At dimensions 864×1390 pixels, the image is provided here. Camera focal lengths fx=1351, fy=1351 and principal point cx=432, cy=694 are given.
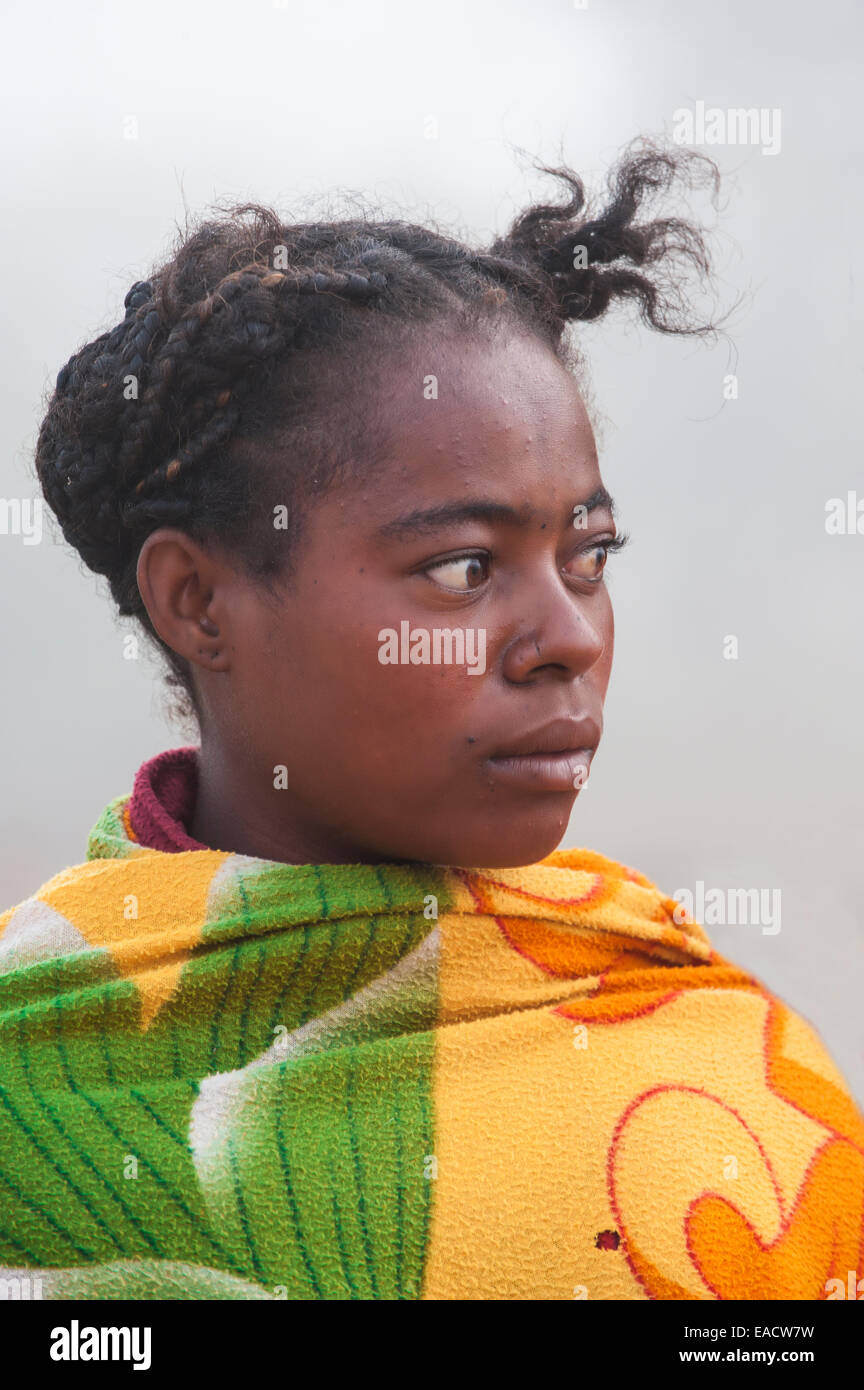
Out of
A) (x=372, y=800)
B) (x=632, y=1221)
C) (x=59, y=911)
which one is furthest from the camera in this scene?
(x=59, y=911)

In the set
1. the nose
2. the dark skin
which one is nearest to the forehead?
the dark skin

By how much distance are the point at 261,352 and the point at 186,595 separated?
0.31 metres

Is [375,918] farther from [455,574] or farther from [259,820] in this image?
[455,574]

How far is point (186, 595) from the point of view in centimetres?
165

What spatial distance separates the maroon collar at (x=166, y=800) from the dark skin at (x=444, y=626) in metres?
0.21

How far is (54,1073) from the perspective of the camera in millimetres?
1535

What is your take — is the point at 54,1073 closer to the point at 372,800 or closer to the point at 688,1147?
the point at 372,800

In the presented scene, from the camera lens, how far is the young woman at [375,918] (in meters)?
1.42

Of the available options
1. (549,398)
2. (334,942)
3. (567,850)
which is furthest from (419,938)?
(549,398)

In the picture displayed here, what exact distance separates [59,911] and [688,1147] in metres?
0.80

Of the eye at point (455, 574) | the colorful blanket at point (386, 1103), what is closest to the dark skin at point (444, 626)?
the eye at point (455, 574)

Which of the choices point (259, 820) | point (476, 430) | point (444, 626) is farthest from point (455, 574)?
point (259, 820)
